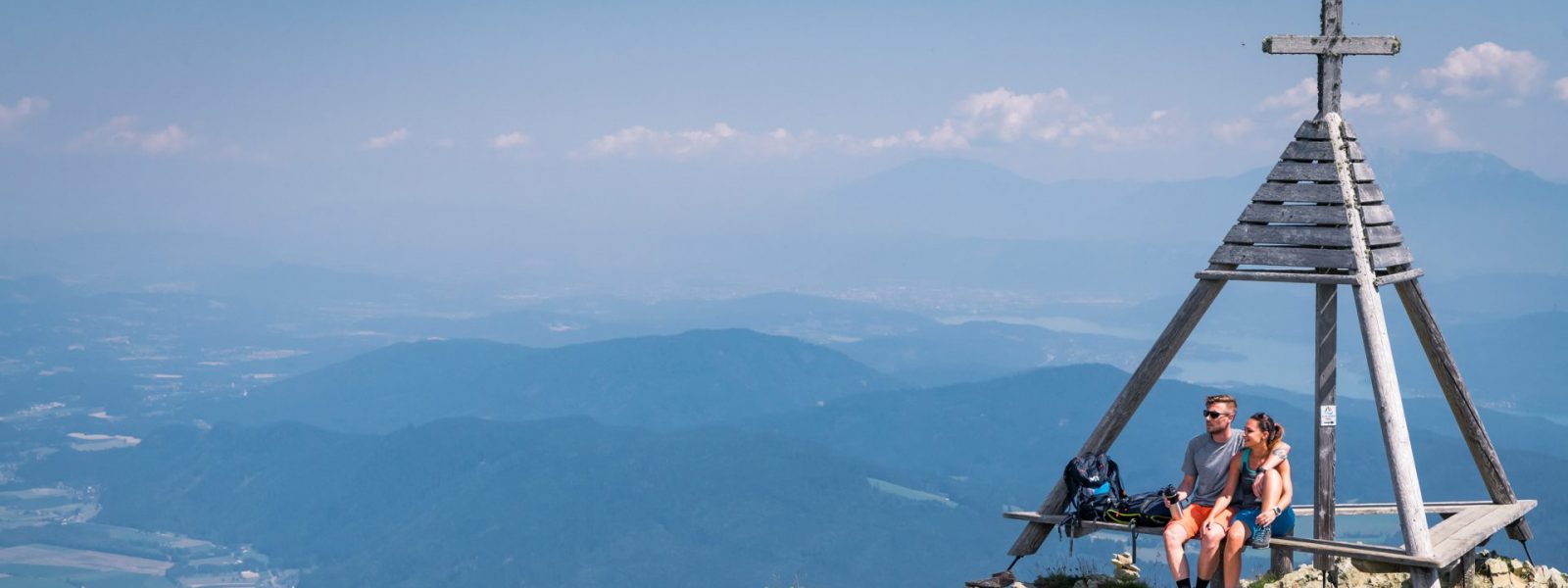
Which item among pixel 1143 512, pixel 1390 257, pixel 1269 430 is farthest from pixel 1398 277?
pixel 1143 512

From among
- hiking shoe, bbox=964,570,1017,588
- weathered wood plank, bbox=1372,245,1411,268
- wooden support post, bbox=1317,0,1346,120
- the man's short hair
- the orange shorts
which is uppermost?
wooden support post, bbox=1317,0,1346,120

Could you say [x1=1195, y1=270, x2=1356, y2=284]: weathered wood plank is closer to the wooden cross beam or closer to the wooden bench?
the wooden cross beam

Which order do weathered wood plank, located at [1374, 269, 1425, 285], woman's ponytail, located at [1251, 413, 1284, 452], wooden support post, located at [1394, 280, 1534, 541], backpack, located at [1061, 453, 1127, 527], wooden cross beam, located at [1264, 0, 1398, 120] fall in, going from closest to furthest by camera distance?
woman's ponytail, located at [1251, 413, 1284, 452] → weathered wood plank, located at [1374, 269, 1425, 285] → backpack, located at [1061, 453, 1127, 527] → wooden cross beam, located at [1264, 0, 1398, 120] → wooden support post, located at [1394, 280, 1534, 541]

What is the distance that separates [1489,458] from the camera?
14.3 meters

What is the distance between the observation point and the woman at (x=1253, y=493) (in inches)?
469

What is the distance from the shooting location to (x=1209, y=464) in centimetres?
1228

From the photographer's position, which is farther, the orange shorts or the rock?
the rock

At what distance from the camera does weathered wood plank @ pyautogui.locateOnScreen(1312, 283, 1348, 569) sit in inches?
541

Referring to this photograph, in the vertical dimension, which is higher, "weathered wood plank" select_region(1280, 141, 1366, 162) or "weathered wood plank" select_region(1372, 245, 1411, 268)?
"weathered wood plank" select_region(1280, 141, 1366, 162)

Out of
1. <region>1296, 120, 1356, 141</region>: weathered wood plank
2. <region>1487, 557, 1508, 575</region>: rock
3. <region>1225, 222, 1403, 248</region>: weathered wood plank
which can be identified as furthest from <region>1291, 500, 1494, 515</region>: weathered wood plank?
<region>1296, 120, 1356, 141</region>: weathered wood plank

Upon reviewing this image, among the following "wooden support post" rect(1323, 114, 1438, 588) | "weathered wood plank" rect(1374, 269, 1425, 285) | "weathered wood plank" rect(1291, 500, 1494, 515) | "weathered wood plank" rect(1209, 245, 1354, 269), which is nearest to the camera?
"wooden support post" rect(1323, 114, 1438, 588)

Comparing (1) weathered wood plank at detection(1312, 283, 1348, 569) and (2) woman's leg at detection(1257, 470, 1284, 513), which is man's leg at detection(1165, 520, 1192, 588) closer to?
(2) woman's leg at detection(1257, 470, 1284, 513)

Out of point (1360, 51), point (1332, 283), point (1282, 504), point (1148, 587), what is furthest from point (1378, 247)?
point (1148, 587)

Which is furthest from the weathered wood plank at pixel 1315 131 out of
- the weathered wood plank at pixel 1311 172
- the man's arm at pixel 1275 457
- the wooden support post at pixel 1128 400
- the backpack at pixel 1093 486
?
the backpack at pixel 1093 486
